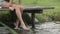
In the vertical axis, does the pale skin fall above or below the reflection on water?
above

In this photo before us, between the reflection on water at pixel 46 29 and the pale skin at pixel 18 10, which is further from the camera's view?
the pale skin at pixel 18 10

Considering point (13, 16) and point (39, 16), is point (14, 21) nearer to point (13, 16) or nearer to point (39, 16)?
point (13, 16)

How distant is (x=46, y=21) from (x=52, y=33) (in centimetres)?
179

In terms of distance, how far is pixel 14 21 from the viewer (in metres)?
8.80

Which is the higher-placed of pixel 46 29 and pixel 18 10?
pixel 18 10

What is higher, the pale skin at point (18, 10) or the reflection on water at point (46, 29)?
the pale skin at point (18, 10)

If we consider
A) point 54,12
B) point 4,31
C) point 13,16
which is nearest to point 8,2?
point 13,16

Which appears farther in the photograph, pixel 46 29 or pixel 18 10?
pixel 46 29

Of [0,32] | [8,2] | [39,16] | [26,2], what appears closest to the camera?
[0,32]

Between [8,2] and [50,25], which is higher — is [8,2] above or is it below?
above

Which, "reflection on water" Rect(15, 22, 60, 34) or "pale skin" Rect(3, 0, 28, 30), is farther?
"pale skin" Rect(3, 0, 28, 30)

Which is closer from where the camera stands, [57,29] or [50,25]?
[57,29]

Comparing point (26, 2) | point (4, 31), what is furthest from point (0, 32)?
point (26, 2)

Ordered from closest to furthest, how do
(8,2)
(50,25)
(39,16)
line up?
1. (8,2)
2. (50,25)
3. (39,16)
